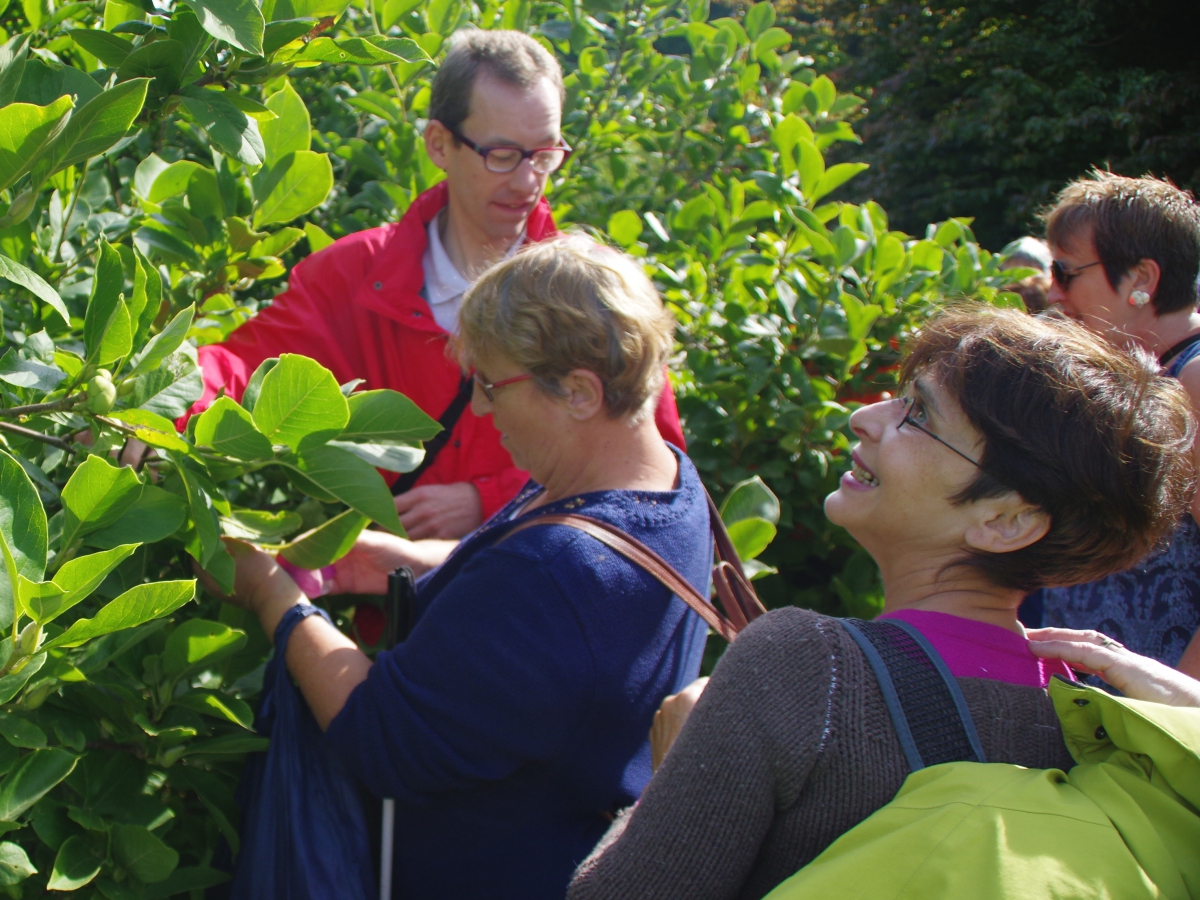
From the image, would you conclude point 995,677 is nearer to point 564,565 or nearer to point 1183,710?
point 1183,710

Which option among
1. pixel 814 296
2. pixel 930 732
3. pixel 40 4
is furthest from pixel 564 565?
pixel 814 296

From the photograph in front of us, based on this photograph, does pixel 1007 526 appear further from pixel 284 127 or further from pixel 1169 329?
pixel 1169 329

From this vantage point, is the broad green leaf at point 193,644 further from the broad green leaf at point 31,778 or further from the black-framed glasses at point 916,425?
the black-framed glasses at point 916,425

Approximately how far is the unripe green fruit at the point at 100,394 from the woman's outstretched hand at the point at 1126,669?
3.96 ft

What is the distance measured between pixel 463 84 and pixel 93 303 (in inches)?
58.1

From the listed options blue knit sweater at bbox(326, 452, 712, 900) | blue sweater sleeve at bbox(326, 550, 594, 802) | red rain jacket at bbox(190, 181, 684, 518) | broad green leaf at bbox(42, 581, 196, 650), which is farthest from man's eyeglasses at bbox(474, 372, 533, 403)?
broad green leaf at bbox(42, 581, 196, 650)

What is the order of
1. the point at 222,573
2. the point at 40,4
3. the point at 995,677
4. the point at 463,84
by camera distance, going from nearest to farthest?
the point at 995,677, the point at 222,573, the point at 40,4, the point at 463,84

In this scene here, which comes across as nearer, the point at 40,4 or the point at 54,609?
the point at 54,609

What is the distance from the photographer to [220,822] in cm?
174

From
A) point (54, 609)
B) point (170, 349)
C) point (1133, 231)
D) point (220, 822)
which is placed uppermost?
point (1133, 231)

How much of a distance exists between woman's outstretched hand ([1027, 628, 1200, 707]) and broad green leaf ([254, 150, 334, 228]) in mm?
1382

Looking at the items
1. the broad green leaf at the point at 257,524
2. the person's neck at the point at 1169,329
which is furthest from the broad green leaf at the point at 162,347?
the person's neck at the point at 1169,329

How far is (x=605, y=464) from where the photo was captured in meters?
1.85

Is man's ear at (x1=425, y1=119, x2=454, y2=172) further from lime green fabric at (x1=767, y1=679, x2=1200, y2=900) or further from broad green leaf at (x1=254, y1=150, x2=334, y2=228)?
lime green fabric at (x1=767, y1=679, x2=1200, y2=900)
